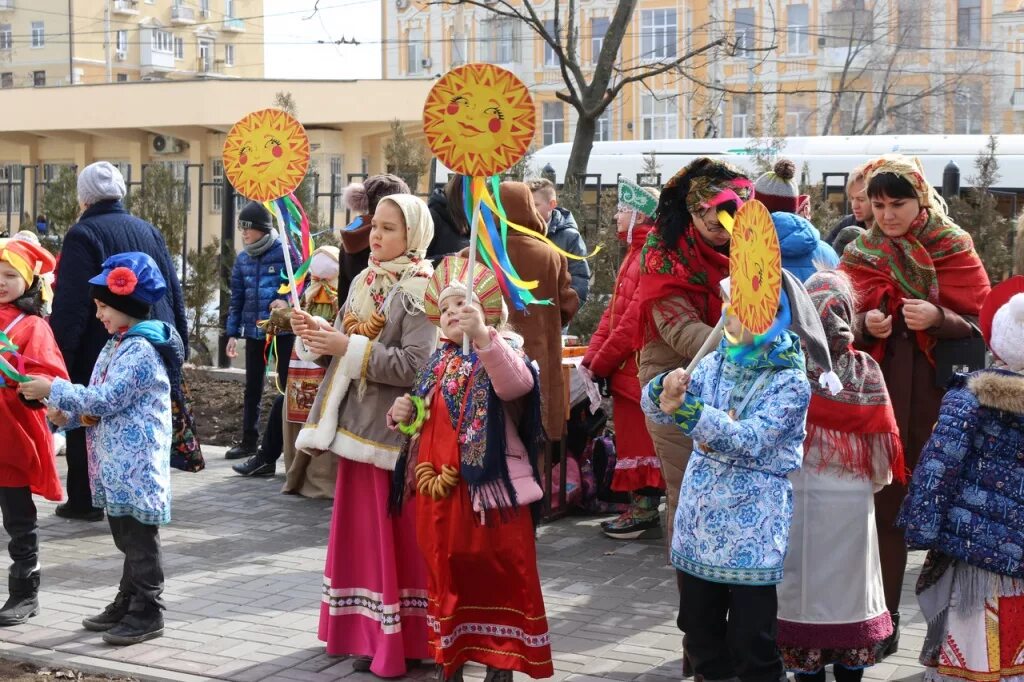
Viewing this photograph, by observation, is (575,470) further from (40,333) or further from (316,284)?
(40,333)

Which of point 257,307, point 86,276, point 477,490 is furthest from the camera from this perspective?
point 257,307

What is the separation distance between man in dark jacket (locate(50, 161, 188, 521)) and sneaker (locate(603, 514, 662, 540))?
109 inches

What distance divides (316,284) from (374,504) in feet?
11.6

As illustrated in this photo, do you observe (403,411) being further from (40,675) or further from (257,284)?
(257,284)

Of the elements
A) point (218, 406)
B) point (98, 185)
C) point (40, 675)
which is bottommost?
point (40, 675)

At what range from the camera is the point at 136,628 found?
582 centimetres

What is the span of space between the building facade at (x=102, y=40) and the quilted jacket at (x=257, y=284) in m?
58.1

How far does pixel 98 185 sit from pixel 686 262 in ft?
13.7

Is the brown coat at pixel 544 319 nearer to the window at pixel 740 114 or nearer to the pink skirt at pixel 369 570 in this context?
the pink skirt at pixel 369 570

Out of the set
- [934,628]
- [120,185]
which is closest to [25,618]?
[120,185]

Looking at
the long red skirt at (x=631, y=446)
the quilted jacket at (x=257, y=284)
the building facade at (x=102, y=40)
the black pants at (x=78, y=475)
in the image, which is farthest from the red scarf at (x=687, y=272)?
the building facade at (x=102, y=40)

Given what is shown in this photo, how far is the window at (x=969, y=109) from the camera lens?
154 feet

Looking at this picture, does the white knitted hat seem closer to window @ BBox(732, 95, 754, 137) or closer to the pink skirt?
the pink skirt

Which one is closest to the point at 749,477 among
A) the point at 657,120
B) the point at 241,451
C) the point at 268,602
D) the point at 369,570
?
the point at 369,570
